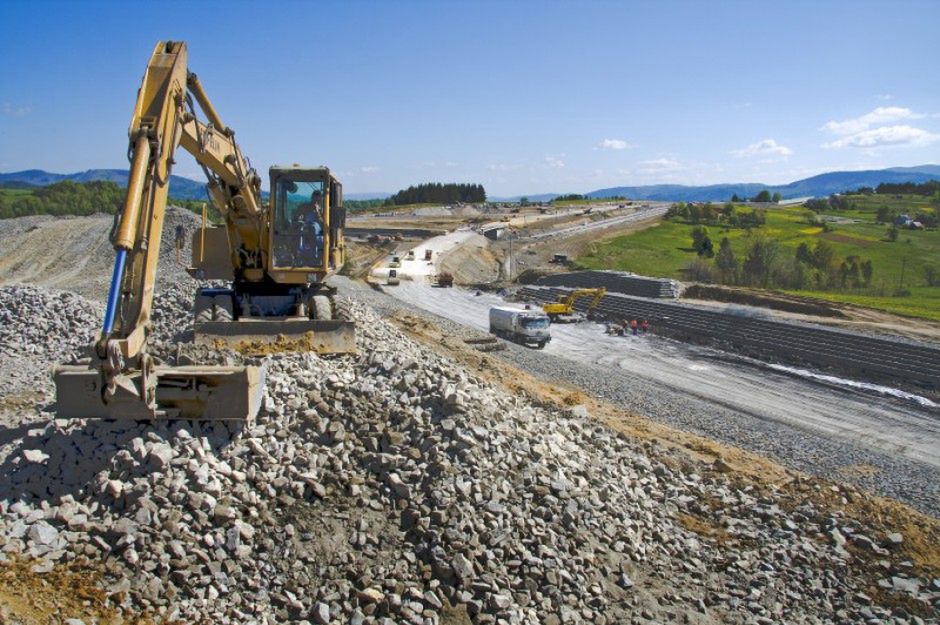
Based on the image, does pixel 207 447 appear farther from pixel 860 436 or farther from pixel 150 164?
pixel 860 436

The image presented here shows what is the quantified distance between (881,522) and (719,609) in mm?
3843

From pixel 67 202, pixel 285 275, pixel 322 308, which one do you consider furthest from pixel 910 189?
pixel 285 275

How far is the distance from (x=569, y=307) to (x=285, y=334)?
2653 cm

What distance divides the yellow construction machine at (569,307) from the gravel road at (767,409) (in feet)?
14.8

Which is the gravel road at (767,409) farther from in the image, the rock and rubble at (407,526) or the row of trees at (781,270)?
the row of trees at (781,270)

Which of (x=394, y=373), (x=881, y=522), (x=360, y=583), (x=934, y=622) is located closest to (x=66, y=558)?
(x=360, y=583)

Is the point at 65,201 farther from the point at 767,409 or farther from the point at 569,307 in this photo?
the point at 767,409

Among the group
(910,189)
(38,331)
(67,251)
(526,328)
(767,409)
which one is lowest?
(767,409)

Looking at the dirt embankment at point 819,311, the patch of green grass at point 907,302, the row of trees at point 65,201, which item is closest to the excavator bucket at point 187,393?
the dirt embankment at point 819,311

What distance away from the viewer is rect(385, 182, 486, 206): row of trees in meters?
111

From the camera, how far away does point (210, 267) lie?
15.2 meters

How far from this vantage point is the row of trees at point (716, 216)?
258 feet

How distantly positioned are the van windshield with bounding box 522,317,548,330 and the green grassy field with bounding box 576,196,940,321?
1731cm

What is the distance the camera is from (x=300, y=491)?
26.7ft
